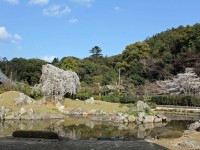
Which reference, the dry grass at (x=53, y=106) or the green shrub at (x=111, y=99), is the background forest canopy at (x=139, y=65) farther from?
the dry grass at (x=53, y=106)

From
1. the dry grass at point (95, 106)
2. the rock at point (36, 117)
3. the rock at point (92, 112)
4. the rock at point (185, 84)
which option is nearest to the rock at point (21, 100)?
the rock at point (36, 117)

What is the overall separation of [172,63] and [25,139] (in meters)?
52.2

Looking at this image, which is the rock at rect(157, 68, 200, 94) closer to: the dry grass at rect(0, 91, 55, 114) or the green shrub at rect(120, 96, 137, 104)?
the green shrub at rect(120, 96, 137, 104)

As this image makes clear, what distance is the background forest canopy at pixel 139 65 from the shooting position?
6189 centimetres

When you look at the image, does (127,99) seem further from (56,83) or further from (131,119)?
(131,119)

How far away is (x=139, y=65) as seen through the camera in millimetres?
65438

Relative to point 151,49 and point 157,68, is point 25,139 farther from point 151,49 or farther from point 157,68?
point 151,49

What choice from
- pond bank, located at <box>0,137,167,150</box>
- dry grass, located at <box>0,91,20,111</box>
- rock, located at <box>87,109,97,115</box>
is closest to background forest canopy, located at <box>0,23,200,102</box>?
rock, located at <box>87,109,97,115</box>

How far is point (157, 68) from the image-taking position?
6544 centimetres

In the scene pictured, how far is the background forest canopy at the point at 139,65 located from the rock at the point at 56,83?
18906 mm

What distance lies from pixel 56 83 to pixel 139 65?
3050 cm

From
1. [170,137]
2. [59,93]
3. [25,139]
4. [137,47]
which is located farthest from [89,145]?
[137,47]

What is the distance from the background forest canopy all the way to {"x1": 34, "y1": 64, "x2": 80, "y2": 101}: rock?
62.0 ft

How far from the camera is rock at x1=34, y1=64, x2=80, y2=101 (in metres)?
37.2
